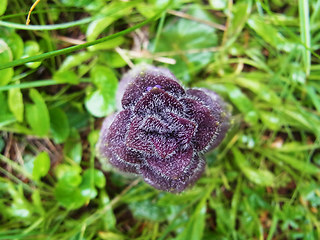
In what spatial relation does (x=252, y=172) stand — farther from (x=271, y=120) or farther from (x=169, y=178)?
(x=169, y=178)

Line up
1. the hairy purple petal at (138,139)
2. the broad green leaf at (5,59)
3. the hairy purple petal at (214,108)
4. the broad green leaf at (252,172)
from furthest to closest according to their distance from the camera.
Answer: the broad green leaf at (252,172) < the broad green leaf at (5,59) < the hairy purple petal at (214,108) < the hairy purple petal at (138,139)

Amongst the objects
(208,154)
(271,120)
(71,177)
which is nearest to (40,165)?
(71,177)

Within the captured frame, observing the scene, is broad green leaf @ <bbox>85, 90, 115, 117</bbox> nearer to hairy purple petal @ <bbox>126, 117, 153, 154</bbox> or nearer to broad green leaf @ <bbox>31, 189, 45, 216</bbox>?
hairy purple petal @ <bbox>126, 117, 153, 154</bbox>

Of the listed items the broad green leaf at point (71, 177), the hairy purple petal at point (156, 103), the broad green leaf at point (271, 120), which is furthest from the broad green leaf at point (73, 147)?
the broad green leaf at point (271, 120)

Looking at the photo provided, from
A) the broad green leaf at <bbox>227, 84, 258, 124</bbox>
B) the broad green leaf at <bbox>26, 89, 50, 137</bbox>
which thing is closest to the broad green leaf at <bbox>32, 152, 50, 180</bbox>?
the broad green leaf at <bbox>26, 89, 50, 137</bbox>

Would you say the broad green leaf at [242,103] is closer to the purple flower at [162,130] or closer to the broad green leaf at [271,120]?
the broad green leaf at [271,120]

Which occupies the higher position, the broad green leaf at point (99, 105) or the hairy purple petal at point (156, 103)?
the hairy purple petal at point (156, 103)

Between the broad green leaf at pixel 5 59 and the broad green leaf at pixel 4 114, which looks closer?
the broad green leaf at pixel 5 59

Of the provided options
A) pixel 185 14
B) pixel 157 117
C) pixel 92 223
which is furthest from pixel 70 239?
pixel 185 14
